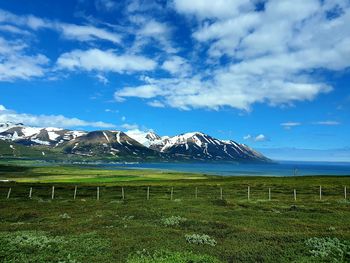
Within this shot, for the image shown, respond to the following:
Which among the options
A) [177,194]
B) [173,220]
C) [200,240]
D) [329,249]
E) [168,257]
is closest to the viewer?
[168,257]

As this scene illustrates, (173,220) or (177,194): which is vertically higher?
(173,220)

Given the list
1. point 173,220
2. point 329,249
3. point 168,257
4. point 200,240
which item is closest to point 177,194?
point 173,220

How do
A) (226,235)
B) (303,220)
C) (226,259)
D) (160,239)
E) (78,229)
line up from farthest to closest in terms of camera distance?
(303,220) → (78,229) → (226,235) → (160,239) → (226,259)

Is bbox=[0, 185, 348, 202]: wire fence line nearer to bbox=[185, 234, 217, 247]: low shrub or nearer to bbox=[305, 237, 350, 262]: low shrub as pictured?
bbox=[185, 234, 217, 247]: low shrub

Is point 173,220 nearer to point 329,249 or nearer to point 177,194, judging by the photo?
point 329,249

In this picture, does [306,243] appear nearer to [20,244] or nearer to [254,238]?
[254,238]

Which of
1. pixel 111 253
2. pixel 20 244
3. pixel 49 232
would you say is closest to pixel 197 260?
pixel 111 253

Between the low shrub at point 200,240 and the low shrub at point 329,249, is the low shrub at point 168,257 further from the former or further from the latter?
the low shrub at point 329,249

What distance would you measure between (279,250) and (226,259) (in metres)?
3.75

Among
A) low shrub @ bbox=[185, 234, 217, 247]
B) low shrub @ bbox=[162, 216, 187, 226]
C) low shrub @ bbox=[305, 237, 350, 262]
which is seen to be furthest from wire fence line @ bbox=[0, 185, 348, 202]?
low shrub @ bbox=[305, 237, 350, 262]

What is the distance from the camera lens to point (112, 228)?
3073 centimetres

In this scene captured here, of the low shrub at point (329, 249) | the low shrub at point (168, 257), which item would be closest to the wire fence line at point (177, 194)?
the low shrub at point (329, 249)

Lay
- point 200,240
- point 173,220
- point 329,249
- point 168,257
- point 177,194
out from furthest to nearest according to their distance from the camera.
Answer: point 177,194, point 173,220, point 200,240, point 329,249, point 168,257

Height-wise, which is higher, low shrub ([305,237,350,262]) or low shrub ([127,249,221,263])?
low shrub ([305,237,350,262])
